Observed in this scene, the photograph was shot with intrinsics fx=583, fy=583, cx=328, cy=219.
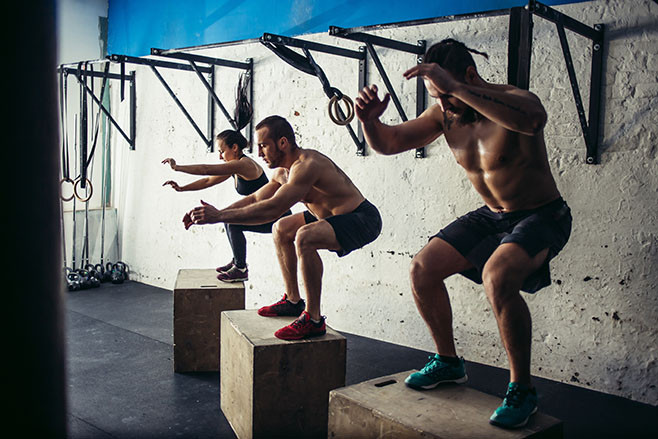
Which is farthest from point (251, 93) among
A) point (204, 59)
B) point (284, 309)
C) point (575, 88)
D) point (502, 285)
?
point (502, 285)

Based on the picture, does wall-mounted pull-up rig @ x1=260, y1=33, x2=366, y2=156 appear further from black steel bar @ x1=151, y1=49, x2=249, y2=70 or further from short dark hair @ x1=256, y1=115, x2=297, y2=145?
black steel bar @ x1=151, y1=49, x2=249, y2=70

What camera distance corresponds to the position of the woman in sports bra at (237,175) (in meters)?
3.57

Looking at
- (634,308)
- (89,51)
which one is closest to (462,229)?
(634,308)

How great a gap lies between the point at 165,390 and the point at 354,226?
4.11 feet

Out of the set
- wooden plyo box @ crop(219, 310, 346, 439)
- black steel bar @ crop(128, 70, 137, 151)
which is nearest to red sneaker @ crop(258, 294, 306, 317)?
wooden plyo box @ crop(219, 310, 346, 439)

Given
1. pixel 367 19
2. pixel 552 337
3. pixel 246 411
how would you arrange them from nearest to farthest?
pixel 246 411 < pixel 552 337 < pixel 367 19

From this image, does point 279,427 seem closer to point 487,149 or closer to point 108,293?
point 487,149

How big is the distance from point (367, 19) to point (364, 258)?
157cm

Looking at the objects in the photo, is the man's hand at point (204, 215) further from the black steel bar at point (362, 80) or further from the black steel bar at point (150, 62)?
the black steel bar at point (150, 62)

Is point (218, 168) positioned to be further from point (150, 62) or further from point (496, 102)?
point (496, 102)

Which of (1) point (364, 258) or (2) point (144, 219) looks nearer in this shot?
(1) point (364, 258)

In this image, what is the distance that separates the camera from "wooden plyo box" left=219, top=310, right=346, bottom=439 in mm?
2254

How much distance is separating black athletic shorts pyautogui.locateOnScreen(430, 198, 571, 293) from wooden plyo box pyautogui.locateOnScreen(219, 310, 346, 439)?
664 mm

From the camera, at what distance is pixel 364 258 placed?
3912 mm
